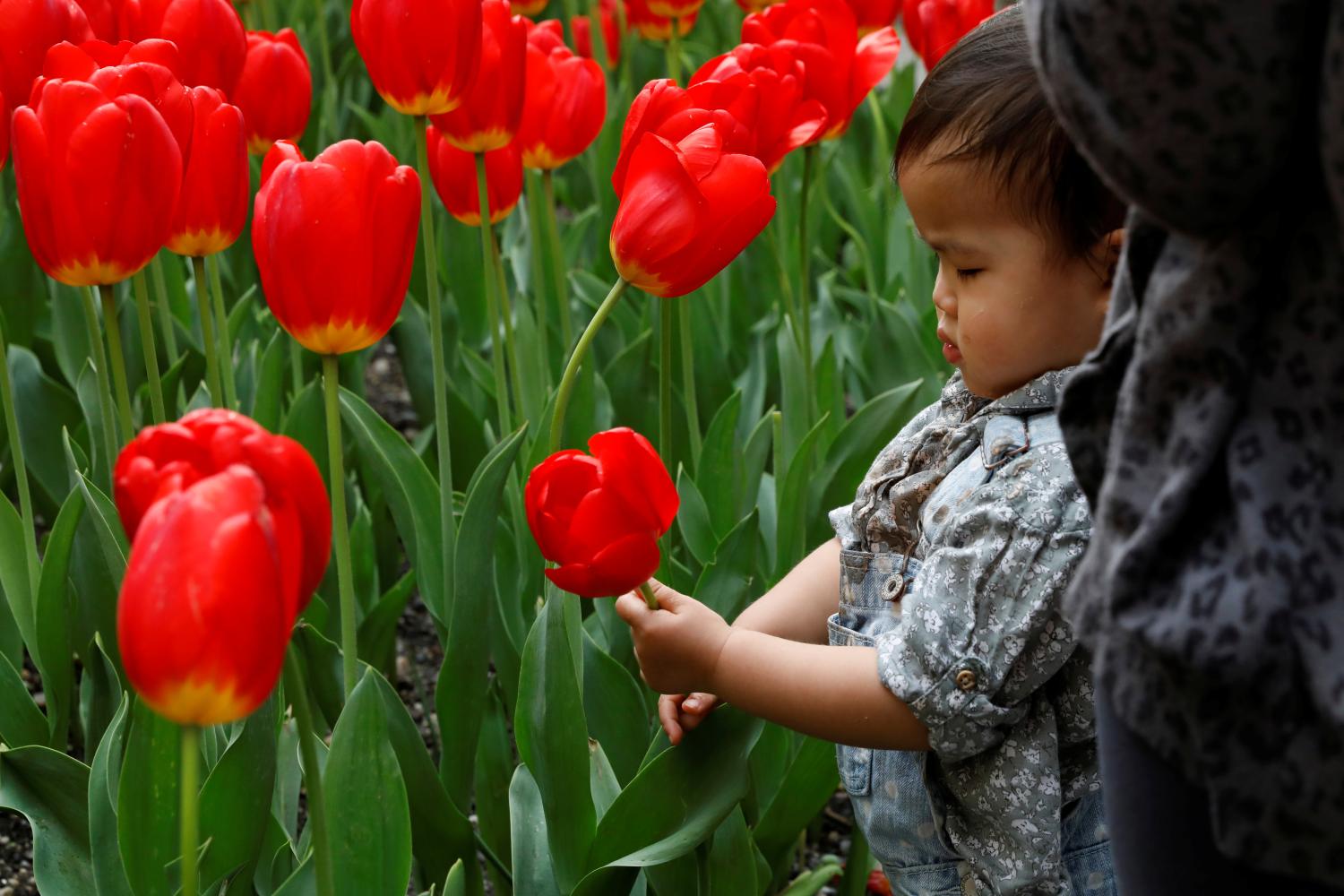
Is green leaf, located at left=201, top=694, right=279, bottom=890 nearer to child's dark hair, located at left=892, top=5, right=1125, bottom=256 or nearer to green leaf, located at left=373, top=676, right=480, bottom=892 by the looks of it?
green leaf, located at left=373, top=676, right=480, bottom=892

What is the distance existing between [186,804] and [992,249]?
686mm

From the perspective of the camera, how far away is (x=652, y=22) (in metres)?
2.62

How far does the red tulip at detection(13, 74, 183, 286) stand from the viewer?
4.04 ft

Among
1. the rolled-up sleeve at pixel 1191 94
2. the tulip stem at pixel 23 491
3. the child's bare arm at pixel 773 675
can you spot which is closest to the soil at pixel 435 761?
the tulip stem at pixel 23 491

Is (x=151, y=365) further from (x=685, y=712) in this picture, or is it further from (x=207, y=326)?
(x=685, y=712)

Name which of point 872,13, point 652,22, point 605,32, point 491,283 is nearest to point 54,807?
point 491,283

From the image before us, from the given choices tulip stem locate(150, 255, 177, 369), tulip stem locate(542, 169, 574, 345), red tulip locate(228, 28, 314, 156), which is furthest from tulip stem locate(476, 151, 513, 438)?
tulip stem locate(150, 255, 177, 369)

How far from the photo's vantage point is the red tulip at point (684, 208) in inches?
50.0

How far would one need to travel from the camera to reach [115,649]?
1646 millimetres

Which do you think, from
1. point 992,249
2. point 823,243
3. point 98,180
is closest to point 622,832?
point 992,249

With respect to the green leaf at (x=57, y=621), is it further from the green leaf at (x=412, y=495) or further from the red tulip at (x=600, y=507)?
the red tulip at (x=600, y=507)

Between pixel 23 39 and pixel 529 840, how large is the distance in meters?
0.89

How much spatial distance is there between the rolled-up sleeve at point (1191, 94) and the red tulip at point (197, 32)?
111cm

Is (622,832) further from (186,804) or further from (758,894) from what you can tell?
(186,804)
